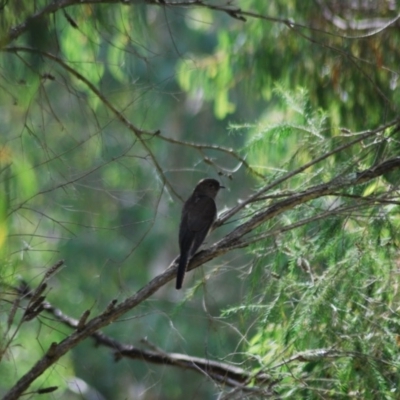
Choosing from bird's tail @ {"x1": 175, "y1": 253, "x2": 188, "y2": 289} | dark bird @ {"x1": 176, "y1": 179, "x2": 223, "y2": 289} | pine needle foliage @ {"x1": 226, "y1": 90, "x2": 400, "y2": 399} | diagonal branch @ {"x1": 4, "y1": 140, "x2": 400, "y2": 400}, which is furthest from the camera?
dark bird @ {"x1": 176, "y1": 179, "x2": 223, "y2": 289}

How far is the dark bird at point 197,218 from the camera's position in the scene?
16.0ft

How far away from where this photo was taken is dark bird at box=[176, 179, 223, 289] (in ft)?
16.0

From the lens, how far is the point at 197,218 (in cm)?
535

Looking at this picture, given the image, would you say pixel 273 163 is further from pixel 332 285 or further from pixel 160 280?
pixel 160 280

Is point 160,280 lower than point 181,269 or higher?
lower

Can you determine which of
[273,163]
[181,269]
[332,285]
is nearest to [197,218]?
[273,163]

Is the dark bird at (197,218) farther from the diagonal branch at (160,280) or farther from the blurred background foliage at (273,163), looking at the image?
the diagonal branch at (160,280)

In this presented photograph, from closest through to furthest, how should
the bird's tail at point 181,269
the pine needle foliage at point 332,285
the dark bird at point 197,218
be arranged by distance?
the pine needle foliage at point 332,285 < the bird's tail at point 181,269 < the dark bird at point 197,218

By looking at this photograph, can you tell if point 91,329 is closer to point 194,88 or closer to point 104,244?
point 194,88

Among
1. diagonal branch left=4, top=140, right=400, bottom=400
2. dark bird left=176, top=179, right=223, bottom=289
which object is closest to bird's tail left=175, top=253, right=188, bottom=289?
dark bird left=176, top=179, right=223, bottom=289

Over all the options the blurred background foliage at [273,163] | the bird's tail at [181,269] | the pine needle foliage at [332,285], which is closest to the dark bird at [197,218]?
the bird's tail at [181,269]

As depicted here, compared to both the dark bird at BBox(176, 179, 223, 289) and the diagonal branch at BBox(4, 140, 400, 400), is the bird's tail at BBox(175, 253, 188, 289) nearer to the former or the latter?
the dark bird at BBox(176, 179, 223, 289)

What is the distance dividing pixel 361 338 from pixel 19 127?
3147 mm

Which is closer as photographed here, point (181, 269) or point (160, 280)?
point (160, 280)
